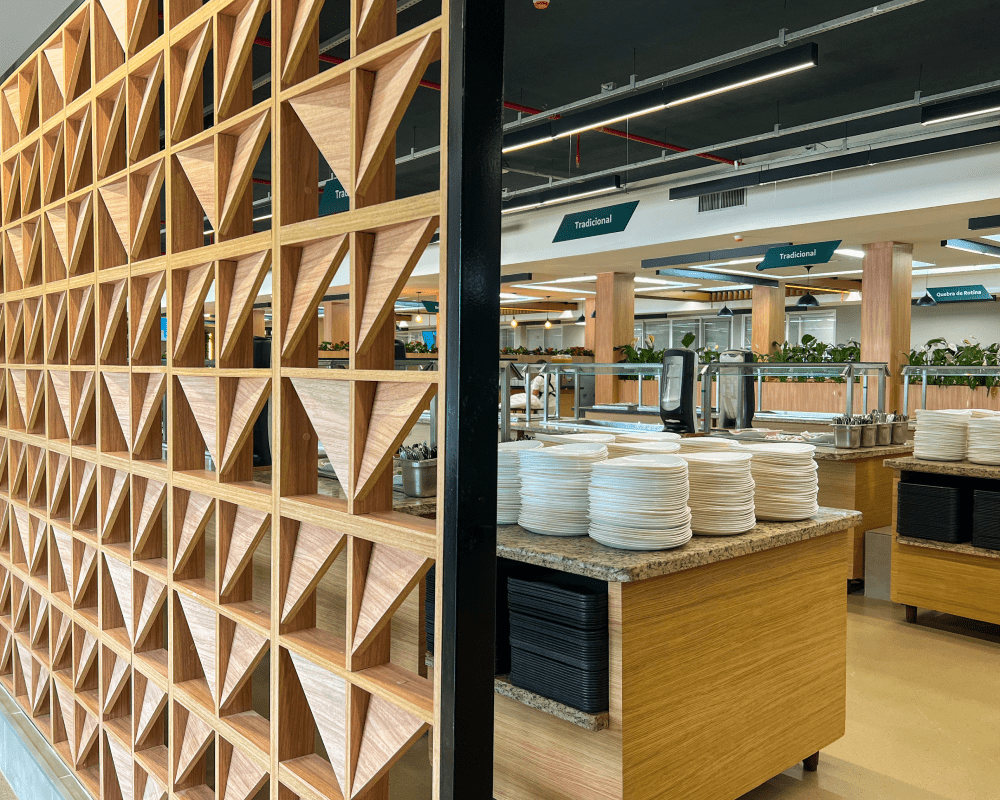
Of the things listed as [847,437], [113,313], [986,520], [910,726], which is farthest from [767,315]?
[113,313]

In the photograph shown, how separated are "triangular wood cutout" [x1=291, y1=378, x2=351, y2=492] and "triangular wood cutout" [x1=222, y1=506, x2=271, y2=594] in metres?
0.30

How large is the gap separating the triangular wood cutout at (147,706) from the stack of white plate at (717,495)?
61.6 inches

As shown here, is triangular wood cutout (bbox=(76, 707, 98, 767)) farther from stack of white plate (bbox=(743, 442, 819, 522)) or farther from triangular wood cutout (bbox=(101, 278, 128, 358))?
stack of white plate (bbox=(743, 442, 819, 522))

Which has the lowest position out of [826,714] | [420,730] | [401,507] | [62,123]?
[826,714]

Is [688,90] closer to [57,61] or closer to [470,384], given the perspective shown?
[57,61]

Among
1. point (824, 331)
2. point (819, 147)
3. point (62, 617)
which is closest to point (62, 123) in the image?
point (62, 617)

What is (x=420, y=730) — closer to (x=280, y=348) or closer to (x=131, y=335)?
(x=280, y=348)

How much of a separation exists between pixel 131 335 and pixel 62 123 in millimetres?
1061

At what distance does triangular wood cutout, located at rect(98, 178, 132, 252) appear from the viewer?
7.88 ft

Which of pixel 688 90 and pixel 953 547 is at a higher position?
pixel 688 90

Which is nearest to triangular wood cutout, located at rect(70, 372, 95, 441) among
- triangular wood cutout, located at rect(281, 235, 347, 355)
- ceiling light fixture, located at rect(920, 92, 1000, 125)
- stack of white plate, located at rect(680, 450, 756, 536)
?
triangular wood cutout, located at rect(281, 235, 347, 355)

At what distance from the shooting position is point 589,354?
1691cm

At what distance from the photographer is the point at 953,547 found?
4.25 metres

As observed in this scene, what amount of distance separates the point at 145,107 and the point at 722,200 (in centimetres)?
1033
